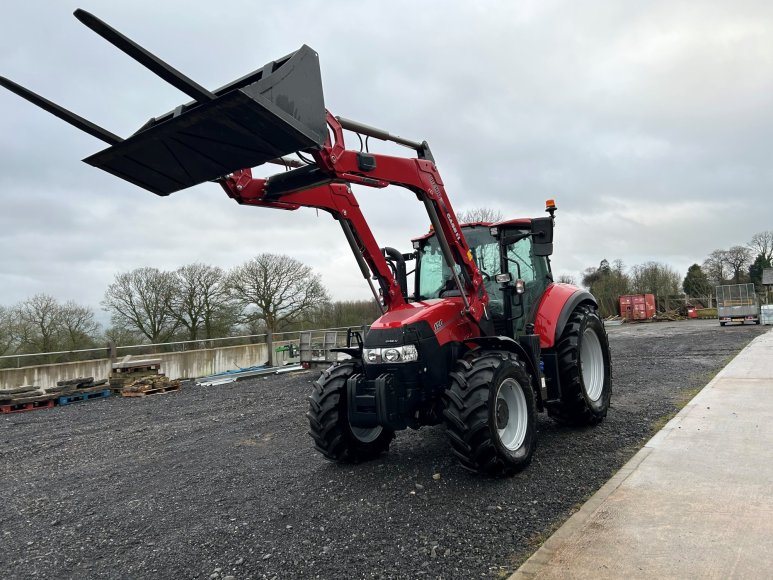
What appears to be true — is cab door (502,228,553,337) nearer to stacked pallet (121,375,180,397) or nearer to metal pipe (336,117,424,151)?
metal pipe (336,117,424,151)

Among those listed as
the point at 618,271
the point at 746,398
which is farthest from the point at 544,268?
the point at 618,271

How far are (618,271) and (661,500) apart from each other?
175 ft

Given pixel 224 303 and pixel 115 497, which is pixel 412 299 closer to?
pixel 115 497

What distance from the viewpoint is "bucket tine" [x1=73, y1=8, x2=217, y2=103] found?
2.35 m

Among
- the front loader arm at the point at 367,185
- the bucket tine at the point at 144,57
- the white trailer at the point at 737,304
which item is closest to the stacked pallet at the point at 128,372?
the front loader arm at the point at 367,185

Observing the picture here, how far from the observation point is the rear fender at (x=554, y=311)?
18.4 feet

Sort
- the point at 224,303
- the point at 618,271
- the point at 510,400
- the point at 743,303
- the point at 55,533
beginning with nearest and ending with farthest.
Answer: the point at 55,533, the point at 510,400, the point at 743,303, the point at 224,303, the point at 618,271

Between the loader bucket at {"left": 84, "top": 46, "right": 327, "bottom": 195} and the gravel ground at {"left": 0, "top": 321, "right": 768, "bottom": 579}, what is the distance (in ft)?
8.50

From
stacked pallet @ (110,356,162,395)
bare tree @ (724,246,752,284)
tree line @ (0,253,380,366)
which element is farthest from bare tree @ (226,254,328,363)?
bare tree @ (724,246,752,284)

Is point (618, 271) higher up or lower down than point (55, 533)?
higher up

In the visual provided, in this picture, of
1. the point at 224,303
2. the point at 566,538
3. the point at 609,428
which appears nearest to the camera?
the point at 566,538

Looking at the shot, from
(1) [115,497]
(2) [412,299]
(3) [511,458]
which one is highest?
(2) [412,299]

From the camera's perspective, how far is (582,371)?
614 centimetres

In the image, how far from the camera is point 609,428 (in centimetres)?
596
